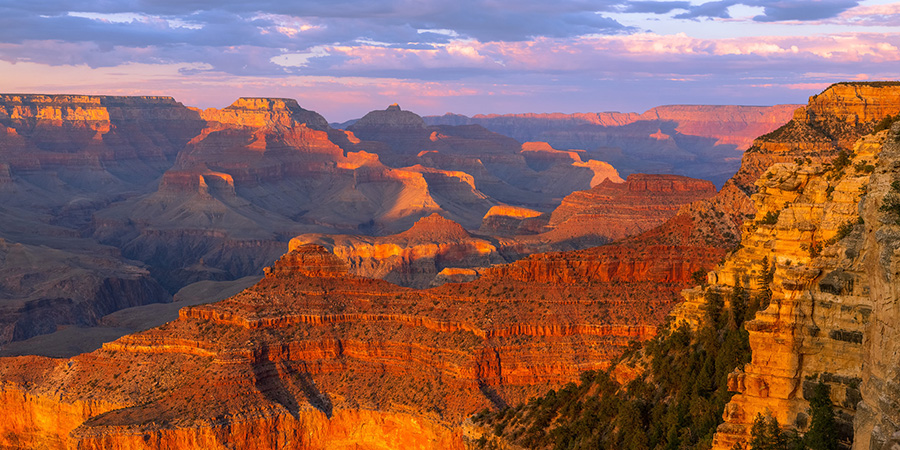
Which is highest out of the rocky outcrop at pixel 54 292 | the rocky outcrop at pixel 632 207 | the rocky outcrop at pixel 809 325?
the rocky outcrop at pixel 809 325

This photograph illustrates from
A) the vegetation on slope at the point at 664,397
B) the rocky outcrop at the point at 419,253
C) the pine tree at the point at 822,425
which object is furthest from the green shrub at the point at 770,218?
the rocky outcrop at the point at 419,253

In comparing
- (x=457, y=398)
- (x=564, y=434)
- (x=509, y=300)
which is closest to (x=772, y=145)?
(x=509, y=300)

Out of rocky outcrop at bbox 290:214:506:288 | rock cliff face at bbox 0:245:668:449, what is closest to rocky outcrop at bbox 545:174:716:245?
rocky outcrop at bbox 290:214:506:288

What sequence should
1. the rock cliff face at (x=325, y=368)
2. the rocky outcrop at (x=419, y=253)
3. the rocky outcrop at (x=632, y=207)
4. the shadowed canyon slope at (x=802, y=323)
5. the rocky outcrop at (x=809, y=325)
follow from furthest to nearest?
Result: the rocky outcrop at (x=419, y=253) < the rocky outcrop at (x=632, y=207) < the rock cliff face at (x=325, y=368) < the rocky outcrop at (x=809, y=325) < the shadowed canyon slope at (x=802, y=323)

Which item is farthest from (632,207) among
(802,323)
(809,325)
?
(809,325)

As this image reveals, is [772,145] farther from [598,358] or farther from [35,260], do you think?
[35,260]

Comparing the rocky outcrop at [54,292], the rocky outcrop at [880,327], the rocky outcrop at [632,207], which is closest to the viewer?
the rocky outcrop at [880,327]

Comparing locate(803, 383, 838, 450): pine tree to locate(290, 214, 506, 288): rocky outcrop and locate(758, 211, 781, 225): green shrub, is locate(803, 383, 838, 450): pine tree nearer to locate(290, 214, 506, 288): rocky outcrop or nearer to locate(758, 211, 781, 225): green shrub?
locate(758, 211, 781, 225): green shrub

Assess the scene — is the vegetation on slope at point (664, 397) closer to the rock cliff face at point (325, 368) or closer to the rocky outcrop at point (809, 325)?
the rocky outcrop at point (809, 325)

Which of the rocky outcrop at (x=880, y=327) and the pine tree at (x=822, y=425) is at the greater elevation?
the rocky outcrop at (x=880, y=327)
